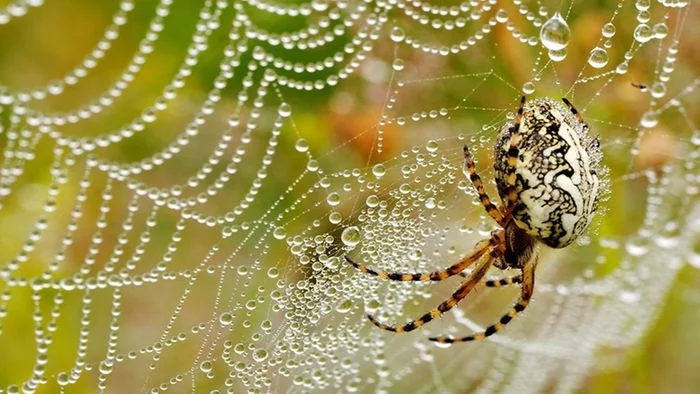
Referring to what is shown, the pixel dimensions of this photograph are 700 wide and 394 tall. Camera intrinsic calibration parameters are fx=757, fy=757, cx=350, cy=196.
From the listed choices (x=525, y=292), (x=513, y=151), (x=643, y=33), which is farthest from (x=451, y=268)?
(x=643, y=33)

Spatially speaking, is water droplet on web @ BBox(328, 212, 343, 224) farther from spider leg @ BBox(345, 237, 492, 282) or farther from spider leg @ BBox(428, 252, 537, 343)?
spider leg @ BBox(428, 252, 537, 343)

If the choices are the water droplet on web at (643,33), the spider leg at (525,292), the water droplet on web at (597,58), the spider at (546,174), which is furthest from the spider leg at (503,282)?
the water droplet on web at (643,33)

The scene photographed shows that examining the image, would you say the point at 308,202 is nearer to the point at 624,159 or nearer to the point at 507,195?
the point at 507,195

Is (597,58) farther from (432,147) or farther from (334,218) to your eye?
(334,218)

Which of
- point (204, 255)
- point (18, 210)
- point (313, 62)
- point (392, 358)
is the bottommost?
point (392, 358)

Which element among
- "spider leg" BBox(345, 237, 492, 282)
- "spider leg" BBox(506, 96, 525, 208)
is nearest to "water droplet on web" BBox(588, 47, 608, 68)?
"spider leg" BBox(506, 96, 525, 208)

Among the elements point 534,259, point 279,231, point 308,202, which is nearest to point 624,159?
point 534,259

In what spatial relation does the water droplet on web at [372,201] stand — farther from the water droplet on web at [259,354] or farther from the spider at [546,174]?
the water droplet on web at [259,354]
